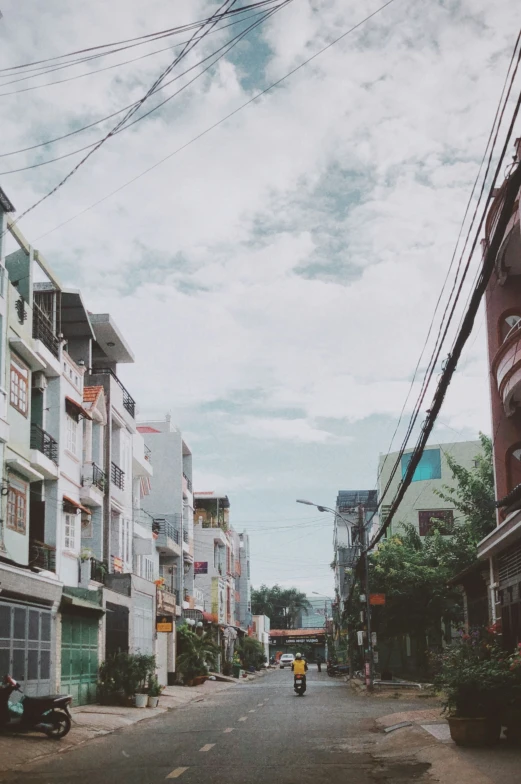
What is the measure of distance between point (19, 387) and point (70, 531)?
22.9ft

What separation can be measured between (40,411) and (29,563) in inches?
185

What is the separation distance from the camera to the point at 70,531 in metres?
30.1

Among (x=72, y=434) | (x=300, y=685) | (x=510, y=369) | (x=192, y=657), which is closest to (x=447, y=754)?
(x=510, y=369)

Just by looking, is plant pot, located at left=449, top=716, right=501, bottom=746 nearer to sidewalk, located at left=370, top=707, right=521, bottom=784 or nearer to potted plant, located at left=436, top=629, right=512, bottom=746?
potted plant, located at left=436, top=629, right=512, bottom=746

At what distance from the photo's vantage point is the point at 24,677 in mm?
23125

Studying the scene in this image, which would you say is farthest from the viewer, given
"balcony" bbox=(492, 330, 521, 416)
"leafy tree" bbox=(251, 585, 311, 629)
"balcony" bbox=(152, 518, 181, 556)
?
"leafy tree" bbox=(251, 585, 311, 629)

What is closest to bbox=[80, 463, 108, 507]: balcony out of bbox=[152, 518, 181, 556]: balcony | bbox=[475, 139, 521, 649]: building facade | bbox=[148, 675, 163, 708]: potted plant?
bbox=[148, 675, 163, 708]: potted plant

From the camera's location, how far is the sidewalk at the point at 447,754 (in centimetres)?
1176

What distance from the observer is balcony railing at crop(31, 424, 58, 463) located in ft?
88.0

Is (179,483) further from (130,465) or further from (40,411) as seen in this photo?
(40,411)

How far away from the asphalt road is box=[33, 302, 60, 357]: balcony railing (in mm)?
11355

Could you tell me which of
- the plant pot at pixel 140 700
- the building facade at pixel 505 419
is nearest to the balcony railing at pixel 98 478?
the plant pot at pixel 140 700

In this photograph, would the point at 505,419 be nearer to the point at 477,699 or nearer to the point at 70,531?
the point at 477,699

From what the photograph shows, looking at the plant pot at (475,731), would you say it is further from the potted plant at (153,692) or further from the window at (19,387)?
the potted plant at (153,692)
